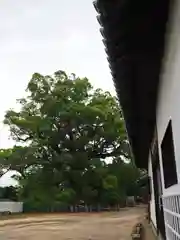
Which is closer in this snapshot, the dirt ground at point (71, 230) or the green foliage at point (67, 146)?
the dirt ground at point (71, 230)

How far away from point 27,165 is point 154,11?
30318mm

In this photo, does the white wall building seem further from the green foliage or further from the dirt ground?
the green foliage

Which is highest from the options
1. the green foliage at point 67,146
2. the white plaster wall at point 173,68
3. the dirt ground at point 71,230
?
the green foliage at point 67,146

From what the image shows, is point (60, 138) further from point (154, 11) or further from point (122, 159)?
point (154, 11)

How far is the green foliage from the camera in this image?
101 feet

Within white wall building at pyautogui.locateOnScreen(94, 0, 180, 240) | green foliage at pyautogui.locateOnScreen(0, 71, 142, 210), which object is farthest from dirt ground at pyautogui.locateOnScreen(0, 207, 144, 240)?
green foliage at pyautogui.locateOnScreen(0, 71, 142, 210)

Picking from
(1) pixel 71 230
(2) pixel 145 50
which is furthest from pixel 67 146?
(2) pixel 145 50

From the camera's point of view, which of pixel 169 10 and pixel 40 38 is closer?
pixel 169 10

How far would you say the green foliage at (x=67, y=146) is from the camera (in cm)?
3077

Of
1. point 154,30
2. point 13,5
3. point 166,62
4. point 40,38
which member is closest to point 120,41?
point 154,30

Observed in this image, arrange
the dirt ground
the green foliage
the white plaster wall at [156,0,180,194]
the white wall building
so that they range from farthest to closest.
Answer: the green foliage
the dirt ground
the white plaster wall at [156,0,180,194]
the white wall building

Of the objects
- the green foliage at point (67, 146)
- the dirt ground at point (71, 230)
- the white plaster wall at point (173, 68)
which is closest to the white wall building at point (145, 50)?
the white plaster wall at point (173, 68)

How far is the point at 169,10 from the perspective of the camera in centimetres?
255

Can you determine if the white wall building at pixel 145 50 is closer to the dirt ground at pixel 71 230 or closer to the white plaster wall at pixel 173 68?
the white plaster wall at pixel 173 68
